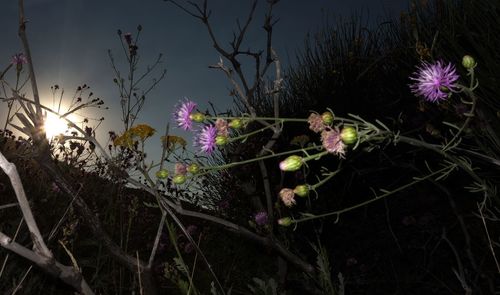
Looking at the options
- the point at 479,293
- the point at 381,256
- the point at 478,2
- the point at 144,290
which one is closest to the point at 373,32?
the point at 478,2

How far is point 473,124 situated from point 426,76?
1.22m

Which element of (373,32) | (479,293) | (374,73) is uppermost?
(373,32)

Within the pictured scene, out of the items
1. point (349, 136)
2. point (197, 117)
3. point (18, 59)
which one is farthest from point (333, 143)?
point (18, 59)

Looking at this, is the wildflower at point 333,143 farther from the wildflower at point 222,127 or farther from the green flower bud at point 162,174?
the green flower bud at point 162,174

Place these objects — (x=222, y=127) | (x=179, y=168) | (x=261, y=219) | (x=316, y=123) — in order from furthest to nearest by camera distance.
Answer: (x=261, y=219) < (x=179, y=168) < (x=222, y=127) < (x=316, y=123)

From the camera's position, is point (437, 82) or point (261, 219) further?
point (261, 219)

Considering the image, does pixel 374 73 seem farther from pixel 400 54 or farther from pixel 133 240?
pixel 133 240

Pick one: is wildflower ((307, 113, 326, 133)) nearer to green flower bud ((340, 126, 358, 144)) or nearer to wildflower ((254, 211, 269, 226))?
green flower bud ((340, 126, 358, 144))

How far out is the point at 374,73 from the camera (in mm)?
3863

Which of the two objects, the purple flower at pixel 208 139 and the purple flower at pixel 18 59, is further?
the purple flower at pixel 18 59

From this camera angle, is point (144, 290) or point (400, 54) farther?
point (400, 54)

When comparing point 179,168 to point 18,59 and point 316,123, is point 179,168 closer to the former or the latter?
point 316,123

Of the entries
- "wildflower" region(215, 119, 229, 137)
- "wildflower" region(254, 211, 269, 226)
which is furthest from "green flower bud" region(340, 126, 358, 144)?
"wildflower" region(254, 211, 269, 226)

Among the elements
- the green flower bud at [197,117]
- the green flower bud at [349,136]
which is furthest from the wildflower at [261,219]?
the green flower bud at [349,136]
